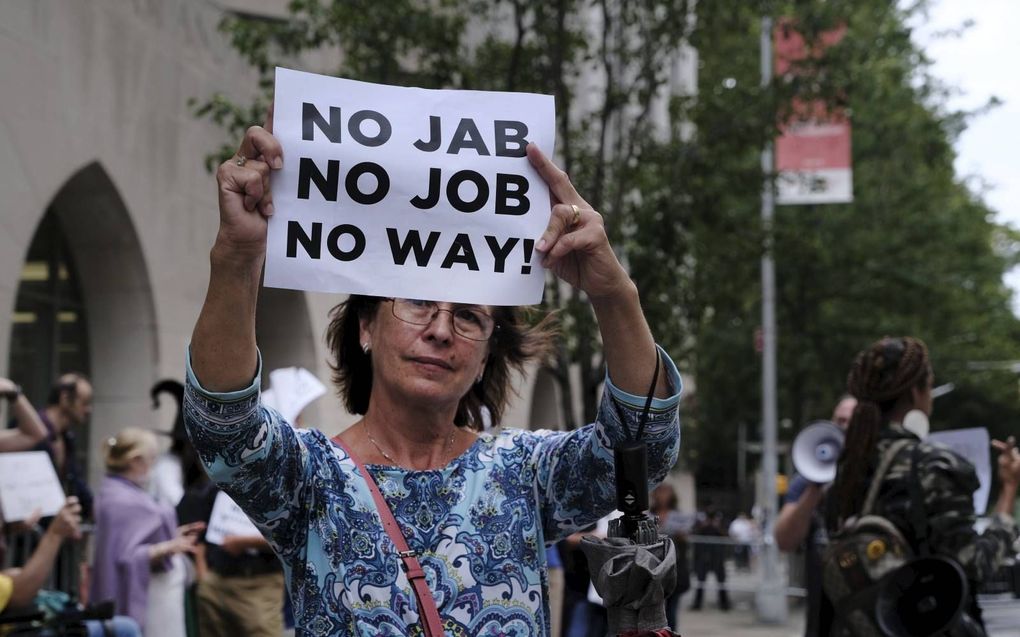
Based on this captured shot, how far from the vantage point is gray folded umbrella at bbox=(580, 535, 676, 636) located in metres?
2.53

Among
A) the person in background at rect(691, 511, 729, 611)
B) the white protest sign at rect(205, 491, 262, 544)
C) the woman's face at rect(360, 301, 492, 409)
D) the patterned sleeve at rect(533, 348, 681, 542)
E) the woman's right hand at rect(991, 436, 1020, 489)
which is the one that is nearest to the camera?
the patterned sleeve at rect(533, 348, 681, 542)

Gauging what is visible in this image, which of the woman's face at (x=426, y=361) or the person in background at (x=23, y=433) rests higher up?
the woman's face at (x=426, y=361)

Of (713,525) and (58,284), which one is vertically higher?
(58,284)

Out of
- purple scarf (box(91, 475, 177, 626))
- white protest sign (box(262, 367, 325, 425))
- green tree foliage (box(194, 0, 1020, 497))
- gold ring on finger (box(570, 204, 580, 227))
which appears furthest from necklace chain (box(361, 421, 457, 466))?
green tree foliage (box(194, 0, 1020, 497))

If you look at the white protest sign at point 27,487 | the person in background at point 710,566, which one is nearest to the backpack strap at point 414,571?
the white protest sign at point 27,487

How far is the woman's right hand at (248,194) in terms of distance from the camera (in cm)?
251

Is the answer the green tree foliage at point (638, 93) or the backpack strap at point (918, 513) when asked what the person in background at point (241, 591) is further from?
the backpack strap at point (918, 513)

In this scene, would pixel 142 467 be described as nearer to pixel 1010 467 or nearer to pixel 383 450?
pixel 1010 467

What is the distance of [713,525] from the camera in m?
27.2

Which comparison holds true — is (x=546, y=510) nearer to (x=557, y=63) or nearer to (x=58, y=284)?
(x=557, y=63)

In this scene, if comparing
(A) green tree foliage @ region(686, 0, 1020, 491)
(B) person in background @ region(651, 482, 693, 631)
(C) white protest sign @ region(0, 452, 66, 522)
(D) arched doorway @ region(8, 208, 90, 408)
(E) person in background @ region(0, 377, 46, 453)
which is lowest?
(B) person in background @ region(651, 482, 693, 631)

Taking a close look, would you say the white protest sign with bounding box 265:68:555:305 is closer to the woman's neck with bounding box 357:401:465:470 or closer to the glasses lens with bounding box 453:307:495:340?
the glasses lens with bounding box 453:307:495:340

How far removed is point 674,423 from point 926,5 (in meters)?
24.2

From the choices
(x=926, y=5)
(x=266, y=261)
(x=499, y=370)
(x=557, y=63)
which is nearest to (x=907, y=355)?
(x=499, y=370)
